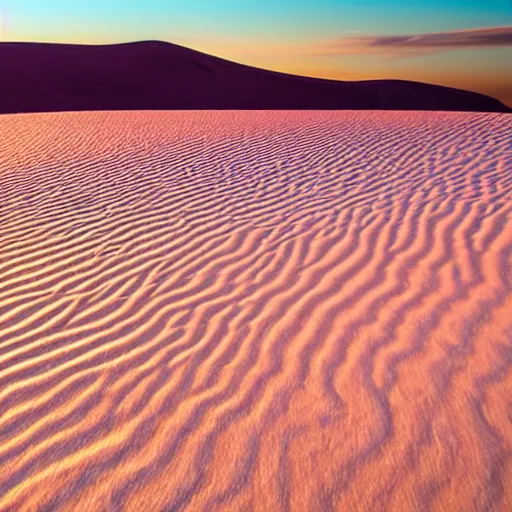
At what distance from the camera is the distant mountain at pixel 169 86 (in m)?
32.1

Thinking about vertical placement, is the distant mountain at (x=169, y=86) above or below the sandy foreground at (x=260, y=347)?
below

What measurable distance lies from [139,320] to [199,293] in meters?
0.56

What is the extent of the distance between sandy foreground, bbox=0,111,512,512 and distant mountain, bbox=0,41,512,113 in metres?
26.3

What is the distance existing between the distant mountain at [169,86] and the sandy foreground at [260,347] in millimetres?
26291

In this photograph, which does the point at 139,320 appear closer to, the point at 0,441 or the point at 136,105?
the point at 0,441

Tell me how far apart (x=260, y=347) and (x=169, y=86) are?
118 feet

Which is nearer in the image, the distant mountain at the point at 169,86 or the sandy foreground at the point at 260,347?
the sandy foreground at the point at 260,347

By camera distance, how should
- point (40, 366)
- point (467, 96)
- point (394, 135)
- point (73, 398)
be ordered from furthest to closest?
point (467, 96), point (394, 135), point (40, 366), point (73, 398)

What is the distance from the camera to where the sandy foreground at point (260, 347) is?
7.89 feet

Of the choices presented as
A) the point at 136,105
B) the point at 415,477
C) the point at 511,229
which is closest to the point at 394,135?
the point at 511,229

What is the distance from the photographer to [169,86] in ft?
120

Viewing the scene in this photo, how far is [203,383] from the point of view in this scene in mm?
3061

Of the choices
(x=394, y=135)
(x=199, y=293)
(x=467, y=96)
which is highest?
A: (x=199, y=293)

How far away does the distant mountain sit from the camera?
32.1m
